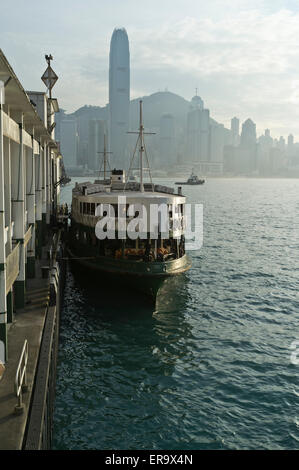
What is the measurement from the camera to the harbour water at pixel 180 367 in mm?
16297

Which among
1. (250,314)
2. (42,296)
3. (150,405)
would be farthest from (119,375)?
(250,314)

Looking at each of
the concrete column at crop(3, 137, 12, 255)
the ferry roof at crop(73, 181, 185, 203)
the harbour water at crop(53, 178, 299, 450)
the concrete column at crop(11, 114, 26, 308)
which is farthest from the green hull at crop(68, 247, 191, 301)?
the concrete column at crop(3, 137, 12, 255)

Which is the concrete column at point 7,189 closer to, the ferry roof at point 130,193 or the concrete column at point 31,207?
the concrete column at point 31,207

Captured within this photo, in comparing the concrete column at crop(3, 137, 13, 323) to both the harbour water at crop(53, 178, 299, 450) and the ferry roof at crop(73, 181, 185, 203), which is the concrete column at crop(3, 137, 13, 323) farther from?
the ferry roof at crop(73, 181, 185, 203)

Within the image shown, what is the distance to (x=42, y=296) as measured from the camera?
22.5 meters

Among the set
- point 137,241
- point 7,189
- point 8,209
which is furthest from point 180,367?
point 7,189

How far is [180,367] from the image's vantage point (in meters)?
21.5

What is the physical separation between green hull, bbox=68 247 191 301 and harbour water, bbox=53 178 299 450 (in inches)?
41.1

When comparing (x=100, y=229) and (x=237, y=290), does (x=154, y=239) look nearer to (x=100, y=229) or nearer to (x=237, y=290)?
(x=100, y=229)

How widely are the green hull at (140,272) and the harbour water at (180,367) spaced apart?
1044mm

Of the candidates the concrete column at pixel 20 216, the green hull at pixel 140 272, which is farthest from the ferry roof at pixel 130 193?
the concrete column at pixel 20 216

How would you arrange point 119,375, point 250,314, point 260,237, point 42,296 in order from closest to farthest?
1. point 119,375
2. point 42,296
3. point 250,314
4. point 260,237

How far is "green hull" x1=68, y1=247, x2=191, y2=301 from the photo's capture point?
2834 cm
